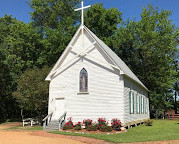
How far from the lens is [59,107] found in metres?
18.5

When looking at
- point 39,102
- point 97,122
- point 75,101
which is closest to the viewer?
point 97,122

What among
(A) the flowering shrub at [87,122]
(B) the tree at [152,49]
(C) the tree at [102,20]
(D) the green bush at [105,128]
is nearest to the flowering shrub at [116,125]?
(D) the green bush at [105,128]

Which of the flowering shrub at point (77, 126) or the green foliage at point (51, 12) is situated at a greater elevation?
the green foliage at point (51, 12)

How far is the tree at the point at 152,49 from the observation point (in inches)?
1353

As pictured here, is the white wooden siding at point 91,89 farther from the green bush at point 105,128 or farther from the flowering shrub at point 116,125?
the green bush at point 105,128

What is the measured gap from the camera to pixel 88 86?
17625mm

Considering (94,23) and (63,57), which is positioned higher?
(94,23)

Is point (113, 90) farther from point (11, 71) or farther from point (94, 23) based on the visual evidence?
point (94, 23)

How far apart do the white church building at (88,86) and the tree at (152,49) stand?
671 inches

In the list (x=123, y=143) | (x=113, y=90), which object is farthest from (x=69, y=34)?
(x=123, y=143)

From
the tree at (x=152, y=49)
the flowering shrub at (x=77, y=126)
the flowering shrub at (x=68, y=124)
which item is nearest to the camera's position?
the flowering shrub at (x=77, y=126)

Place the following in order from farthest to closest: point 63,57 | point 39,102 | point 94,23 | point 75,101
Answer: point 94,23
point 39,102
point 63,57
point 75,101

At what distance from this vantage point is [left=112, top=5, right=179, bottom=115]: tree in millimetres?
34375

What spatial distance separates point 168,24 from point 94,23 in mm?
13718
